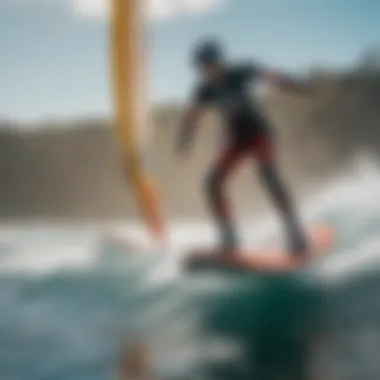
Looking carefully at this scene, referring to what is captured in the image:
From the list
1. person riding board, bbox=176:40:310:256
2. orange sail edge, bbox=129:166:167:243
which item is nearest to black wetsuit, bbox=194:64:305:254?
person riding board, bbox=176:40:310:256

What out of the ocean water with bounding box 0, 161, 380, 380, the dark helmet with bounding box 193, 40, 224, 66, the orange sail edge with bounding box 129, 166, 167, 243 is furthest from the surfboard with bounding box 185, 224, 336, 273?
the dark helmet with bounding box 193, 40, 224, 66

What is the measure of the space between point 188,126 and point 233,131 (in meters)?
0.08

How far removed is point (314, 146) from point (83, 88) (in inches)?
16.7

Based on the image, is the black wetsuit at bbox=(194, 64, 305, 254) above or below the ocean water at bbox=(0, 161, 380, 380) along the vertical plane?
above

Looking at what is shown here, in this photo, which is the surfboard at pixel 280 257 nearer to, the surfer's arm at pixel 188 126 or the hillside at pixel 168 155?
the hillside at pixel 168 155

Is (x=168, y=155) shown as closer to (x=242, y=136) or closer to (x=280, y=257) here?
(x=242, y=136)

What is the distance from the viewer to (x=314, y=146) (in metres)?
1.76

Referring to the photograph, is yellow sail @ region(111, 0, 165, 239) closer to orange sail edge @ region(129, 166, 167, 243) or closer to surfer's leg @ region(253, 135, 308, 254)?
orange sail edge @ region(129, 166, 167, 243)

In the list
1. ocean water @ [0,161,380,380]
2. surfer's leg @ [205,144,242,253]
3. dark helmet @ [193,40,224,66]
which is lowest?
ocean water @ [0,161,380,380]

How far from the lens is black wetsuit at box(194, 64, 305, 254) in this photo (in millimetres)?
1779

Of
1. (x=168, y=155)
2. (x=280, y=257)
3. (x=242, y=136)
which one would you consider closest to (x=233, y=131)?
(x=242, y=136)

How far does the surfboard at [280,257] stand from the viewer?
176 cm

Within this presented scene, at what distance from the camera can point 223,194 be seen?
5.86ft

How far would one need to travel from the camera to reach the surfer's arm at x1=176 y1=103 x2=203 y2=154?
1.77 m
